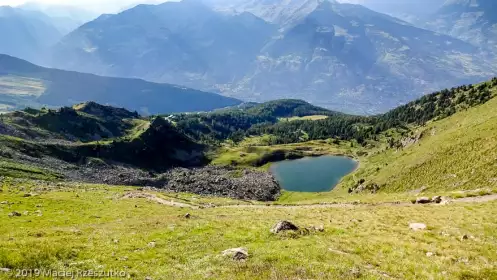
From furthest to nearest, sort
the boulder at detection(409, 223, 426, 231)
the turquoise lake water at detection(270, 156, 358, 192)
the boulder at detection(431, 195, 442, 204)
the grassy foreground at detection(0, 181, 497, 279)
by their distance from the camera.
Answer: the turquoise lake water at detection(270, 156, 358, 192) → the boulder at detection(431, 195, 442, 204) → the boulder at detection(409, 223, 426, 231) → the grassy foreground at detection(0, 181, 497, 279)

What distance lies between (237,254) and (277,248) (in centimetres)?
335

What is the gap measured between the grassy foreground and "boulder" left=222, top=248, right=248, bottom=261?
0.45m

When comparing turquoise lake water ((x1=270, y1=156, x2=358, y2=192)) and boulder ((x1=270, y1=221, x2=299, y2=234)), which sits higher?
boulder ((x1=270, y1=221, x2=299, y2=234))

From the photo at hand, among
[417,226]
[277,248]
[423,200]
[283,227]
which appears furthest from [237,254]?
[423,200]

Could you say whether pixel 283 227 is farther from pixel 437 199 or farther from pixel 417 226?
pixel 437 199

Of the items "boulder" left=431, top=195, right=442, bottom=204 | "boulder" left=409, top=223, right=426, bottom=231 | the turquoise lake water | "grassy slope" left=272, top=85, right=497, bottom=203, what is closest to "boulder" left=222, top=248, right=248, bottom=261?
"boulder" left=409, top=223, right=426, bottom=231

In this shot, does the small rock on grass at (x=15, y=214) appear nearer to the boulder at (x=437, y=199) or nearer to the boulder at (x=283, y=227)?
the boulder at (x=283, y=227)

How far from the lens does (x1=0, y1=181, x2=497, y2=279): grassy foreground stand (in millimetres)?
22484

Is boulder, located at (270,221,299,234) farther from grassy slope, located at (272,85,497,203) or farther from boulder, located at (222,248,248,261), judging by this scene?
grassy slope, located at (272,85,497,203)

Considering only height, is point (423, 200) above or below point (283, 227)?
above

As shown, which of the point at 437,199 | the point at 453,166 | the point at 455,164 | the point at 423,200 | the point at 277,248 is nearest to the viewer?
the point at 277,248

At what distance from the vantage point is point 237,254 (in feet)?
82.5

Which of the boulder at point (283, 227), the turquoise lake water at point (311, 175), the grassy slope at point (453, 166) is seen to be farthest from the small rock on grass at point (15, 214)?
the turquoise lake water at point (311, 175)

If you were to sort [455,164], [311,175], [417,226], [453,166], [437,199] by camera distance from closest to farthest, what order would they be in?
[417,226], [437,199], [453,166], [455,164], [311,175]
